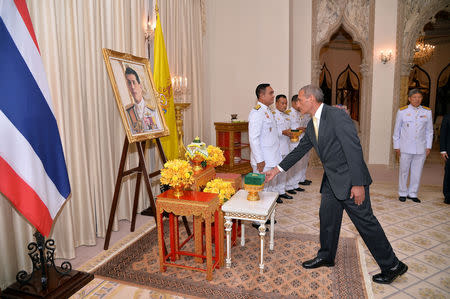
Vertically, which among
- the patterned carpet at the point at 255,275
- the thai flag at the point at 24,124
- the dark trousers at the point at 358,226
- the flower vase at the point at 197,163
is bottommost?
the patterned carpet at the point at 255,275

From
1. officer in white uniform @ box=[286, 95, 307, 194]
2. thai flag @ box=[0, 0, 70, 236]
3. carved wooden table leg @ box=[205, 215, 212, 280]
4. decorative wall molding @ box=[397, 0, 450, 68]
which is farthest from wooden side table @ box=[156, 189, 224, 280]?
decorative wall molding @ box=[397, 0, 450, 68]

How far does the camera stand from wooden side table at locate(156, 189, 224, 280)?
2680 mm

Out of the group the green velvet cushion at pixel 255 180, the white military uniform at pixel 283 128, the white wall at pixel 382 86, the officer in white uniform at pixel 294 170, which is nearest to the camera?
the green velvet cushion at pixel 255 180

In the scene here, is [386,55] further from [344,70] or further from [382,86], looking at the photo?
[344,70]

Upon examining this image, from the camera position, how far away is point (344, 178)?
260 cm

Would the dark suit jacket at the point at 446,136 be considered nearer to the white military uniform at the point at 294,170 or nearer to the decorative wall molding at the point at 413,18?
the white military uniform at the point at 294,170

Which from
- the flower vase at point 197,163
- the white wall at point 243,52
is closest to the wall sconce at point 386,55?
the white wall at point 243,52

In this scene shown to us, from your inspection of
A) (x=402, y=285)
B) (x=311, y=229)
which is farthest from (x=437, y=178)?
(x=402, y=285)

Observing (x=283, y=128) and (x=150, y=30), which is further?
(x=283, y=128)

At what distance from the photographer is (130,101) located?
132 inches

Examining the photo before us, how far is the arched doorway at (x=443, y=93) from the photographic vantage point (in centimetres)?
1187

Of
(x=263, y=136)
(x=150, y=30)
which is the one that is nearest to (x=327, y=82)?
(x=263, y=136)

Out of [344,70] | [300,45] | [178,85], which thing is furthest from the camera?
[344,70]

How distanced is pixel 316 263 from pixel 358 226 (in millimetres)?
587
